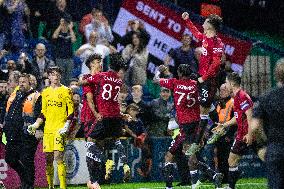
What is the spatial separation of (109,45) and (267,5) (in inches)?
299

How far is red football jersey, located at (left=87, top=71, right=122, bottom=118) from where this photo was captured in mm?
15172

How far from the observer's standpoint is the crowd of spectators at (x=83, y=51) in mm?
22438

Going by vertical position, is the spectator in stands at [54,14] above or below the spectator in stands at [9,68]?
above

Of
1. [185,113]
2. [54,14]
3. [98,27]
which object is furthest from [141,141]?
[185,113]

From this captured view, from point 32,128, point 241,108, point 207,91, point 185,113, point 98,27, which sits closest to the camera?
point 241,108

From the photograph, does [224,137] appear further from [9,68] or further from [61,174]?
[9,68]

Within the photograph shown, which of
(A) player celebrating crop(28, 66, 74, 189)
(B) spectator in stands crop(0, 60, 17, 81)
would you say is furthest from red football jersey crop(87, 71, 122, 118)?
(B) spectator in stands crop(0, 60, 17, 81)

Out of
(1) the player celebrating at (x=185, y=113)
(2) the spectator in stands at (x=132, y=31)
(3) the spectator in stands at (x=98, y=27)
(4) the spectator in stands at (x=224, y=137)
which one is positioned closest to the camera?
(1) the player celebrating at (x=185, y=113)

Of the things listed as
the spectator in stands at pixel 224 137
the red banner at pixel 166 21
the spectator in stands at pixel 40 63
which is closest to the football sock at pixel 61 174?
the spectator in stands at pixel 224 137

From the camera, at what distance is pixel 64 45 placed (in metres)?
23.8

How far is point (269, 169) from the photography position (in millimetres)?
9906

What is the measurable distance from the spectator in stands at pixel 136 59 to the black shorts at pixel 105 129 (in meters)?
8.76

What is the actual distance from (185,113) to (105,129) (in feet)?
9.65

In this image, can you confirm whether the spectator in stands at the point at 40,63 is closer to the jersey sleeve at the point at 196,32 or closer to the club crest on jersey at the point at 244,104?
the jersey sleeve at the point at 196,32
